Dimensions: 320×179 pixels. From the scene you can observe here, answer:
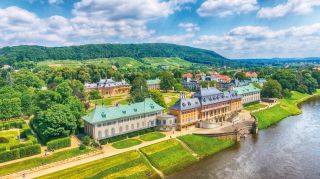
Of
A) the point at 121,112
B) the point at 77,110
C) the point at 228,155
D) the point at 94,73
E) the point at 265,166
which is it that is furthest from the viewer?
the point at 94,73

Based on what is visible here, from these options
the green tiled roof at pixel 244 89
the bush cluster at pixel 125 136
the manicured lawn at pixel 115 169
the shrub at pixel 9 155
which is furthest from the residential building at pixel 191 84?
the shrub at pixel 9 155

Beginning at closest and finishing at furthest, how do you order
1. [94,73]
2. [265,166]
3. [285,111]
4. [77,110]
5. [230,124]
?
1. [265,166]
2. [77,110]
3. [230,124]
4. [285,111]
5. [94,73]

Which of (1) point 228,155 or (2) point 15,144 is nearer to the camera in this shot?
(2) point 15,144

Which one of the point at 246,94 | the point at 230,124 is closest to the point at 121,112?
the point at 230,124

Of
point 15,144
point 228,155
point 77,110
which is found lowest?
point 228,155

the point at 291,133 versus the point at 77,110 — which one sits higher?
the point at 77,110

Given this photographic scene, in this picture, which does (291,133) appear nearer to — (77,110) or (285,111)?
(285,111)

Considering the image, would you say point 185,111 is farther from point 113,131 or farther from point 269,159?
point 269,159
